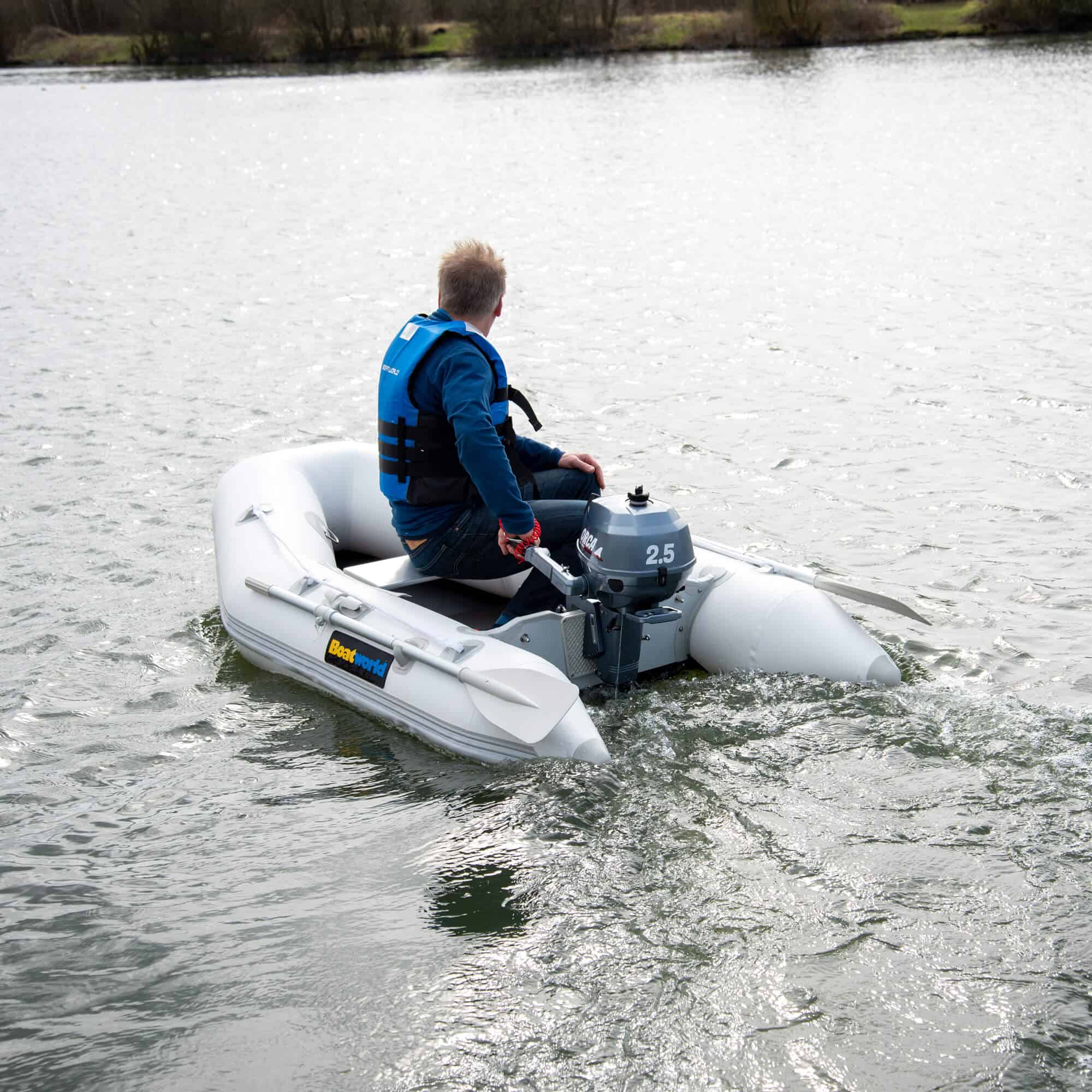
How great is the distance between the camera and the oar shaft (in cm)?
345

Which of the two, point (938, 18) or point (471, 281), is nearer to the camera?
point (471, 281)

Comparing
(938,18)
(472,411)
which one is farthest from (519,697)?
(938,18)

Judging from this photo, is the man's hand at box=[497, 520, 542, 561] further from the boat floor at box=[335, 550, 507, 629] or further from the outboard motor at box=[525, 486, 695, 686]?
the boat floor at box=[335, 550, 507, 629]

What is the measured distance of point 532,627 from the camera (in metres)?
3.73

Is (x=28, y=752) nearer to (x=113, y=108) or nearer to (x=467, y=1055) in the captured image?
(x=467, y=1055)

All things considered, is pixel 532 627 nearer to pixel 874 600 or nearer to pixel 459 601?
pixel 459 601

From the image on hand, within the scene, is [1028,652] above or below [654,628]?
below

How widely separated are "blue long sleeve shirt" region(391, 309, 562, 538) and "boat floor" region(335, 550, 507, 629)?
2.21 ft

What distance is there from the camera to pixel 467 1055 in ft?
8.51

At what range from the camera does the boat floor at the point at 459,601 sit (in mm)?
4289

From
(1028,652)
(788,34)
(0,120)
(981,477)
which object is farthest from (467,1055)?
(788,34)

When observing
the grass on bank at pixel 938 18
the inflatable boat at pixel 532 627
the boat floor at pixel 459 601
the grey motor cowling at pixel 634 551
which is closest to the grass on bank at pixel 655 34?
the grass on bank at pixel 938 18

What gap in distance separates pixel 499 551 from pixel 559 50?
109 ft

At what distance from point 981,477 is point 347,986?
4.38 metres
